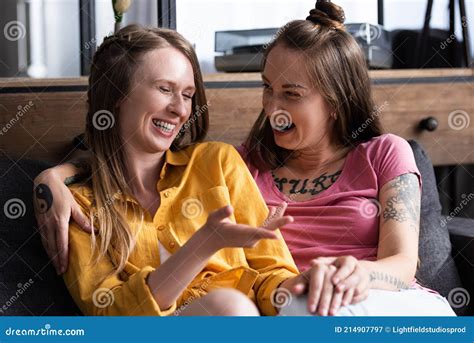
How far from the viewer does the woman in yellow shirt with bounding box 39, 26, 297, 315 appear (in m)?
1.44

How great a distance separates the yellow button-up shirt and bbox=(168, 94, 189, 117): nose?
0.11 m

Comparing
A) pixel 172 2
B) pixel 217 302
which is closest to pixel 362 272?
pixel 217 302

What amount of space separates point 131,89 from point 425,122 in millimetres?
1162

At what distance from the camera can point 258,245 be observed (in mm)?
1510

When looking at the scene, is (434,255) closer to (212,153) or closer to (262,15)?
(212,153)

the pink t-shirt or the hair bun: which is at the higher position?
the hair bun

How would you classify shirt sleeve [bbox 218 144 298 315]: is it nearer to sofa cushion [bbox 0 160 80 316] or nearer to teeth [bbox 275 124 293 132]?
teeth [bbox 275 124 293 132]

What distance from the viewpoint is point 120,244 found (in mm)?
1469

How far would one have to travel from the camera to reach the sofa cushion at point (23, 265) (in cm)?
151

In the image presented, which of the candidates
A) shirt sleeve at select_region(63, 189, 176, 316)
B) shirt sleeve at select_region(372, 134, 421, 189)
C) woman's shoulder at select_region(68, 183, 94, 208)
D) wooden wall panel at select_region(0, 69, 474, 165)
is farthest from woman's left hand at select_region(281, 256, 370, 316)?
wooden wall panel at select_region(0, 69, 474, 165)

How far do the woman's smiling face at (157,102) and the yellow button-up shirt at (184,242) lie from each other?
76 millimetres

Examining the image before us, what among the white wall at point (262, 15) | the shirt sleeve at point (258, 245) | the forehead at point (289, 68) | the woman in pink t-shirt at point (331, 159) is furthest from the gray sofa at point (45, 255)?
the white wall at point (262, 15)

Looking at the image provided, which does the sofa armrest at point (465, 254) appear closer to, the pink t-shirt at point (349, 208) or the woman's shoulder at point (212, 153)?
the pink t-shirt at point (349, 208)

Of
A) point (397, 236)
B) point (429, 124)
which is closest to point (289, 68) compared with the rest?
point (397, 236)
